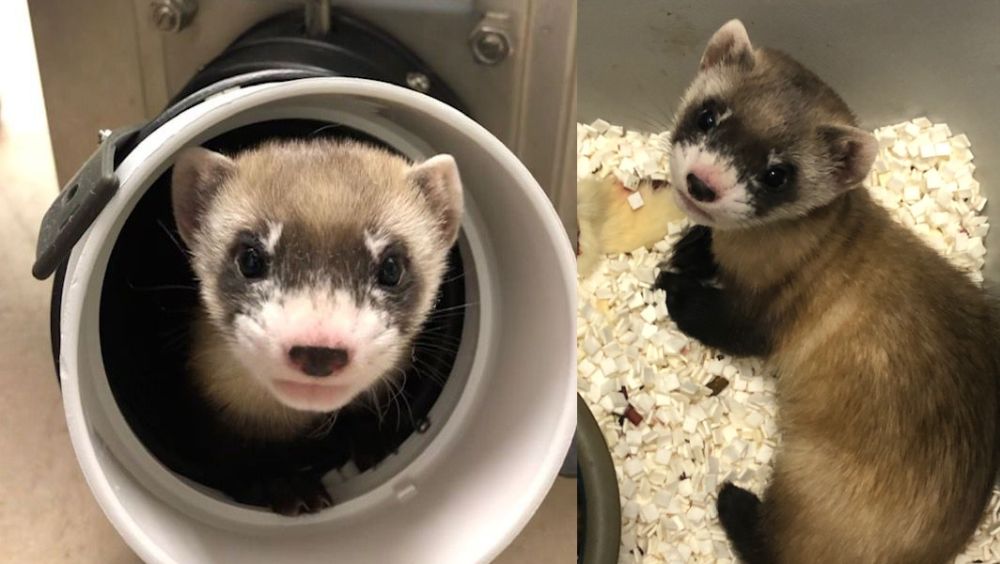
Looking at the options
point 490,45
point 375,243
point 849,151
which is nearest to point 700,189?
point 849,151

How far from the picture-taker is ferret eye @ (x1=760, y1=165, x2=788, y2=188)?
44.7 inches

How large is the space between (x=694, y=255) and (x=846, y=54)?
12.5 inches

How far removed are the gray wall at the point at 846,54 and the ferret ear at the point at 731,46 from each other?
68 millimetres

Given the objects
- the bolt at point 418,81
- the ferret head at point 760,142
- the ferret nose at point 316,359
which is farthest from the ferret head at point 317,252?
the ferret head at point 760,142

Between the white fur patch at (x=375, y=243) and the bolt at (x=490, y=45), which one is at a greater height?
the bolt at (x=490, y=45)

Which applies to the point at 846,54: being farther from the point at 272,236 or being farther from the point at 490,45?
the point at 272,236

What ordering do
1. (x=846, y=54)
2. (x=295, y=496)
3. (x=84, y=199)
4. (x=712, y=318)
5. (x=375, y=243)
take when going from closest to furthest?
(x=84, y=199) → (x=375, y=243) → (x=295, y=496) → (x=846, y=54) → (x=712, y=318)

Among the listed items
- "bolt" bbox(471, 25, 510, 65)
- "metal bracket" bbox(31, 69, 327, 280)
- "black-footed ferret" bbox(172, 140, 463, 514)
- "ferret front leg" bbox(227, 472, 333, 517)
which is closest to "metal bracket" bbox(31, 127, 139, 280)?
"metal bracket" bbox(31, 69, 327, 280)

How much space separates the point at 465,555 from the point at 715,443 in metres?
0.41

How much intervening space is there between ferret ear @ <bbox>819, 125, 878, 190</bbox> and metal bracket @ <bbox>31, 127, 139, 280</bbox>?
2.45 ft

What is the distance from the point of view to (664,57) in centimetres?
127

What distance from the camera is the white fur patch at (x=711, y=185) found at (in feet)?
3.67

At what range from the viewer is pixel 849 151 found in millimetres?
1130

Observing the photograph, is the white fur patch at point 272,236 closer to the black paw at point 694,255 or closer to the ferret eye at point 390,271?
the ferret eye at point 390,271
